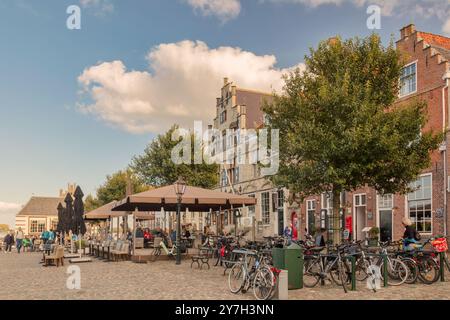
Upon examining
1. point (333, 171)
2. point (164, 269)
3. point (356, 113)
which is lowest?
point (164, 269)

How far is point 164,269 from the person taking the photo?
52.2 feet

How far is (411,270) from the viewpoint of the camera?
1162 centimetres

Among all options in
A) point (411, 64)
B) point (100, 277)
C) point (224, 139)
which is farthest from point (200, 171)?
point (100, 277)

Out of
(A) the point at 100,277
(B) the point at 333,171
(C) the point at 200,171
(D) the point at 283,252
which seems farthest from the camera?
(C) the point at 200,171

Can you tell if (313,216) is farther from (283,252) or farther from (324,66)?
(283,252)

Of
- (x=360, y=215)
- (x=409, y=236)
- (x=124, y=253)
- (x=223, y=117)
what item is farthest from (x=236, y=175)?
(x=409, y=236)

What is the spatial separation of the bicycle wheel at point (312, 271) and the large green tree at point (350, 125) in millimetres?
4185

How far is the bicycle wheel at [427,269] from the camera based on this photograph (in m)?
11.6

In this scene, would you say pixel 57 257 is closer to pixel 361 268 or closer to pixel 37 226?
pixel 361 268

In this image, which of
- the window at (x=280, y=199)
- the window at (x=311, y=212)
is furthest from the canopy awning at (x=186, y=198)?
the window at (x=280, y=199)

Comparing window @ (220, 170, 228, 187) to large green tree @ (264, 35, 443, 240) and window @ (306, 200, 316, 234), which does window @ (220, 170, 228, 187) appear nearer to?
window @ (306, 200, 316, 234)

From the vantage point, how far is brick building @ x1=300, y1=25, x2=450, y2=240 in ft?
70.5
